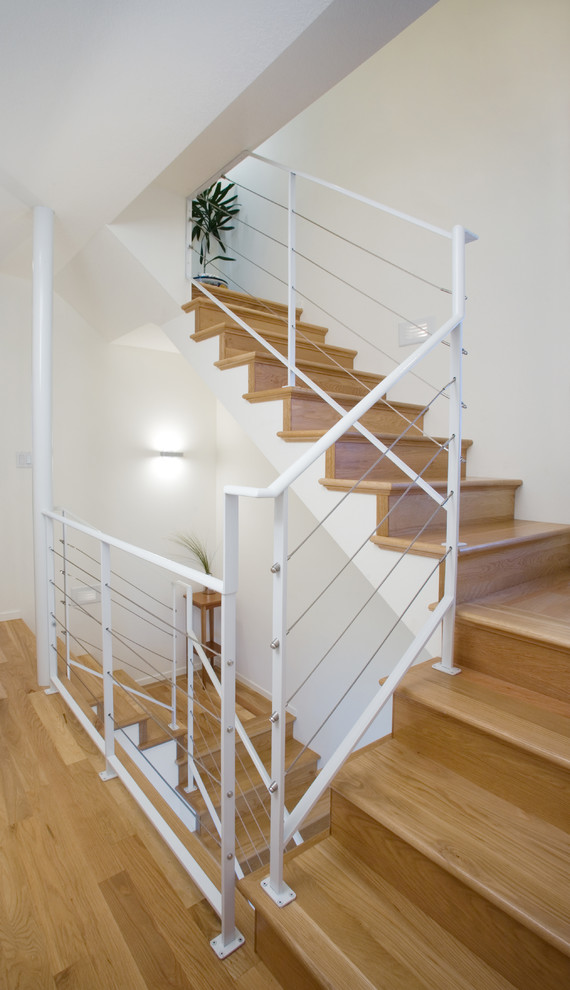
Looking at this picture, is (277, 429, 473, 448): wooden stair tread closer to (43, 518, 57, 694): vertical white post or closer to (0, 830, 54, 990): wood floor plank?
(43, 518, 57, 694): vertical white post

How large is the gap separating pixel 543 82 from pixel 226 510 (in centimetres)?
247

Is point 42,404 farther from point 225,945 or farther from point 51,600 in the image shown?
point 225,945

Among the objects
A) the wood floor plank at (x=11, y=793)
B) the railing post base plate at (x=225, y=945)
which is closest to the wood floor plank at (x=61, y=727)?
the wood floor plank at (x=11, y=793)

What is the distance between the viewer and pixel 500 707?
4.01 feet

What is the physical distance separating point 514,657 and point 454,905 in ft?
1.93

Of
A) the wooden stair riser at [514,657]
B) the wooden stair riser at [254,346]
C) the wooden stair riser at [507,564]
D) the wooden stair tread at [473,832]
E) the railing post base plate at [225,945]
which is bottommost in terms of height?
the railing post base plate at [225,945]

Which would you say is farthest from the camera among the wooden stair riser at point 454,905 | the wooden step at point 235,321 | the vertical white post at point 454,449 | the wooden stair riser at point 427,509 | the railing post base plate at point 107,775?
the wooden step at point 235,321

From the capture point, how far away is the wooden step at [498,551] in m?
1.50

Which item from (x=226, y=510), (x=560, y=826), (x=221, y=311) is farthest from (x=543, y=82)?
(x=560, y=826)

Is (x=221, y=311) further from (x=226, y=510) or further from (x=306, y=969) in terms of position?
(x=306, y=969)

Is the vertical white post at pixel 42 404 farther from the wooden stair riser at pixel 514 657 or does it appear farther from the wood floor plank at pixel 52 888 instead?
the wooden stair riser at pixel 514 657

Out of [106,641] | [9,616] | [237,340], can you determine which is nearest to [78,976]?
[106,641]

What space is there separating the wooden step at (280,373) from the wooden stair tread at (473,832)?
58.6 inches

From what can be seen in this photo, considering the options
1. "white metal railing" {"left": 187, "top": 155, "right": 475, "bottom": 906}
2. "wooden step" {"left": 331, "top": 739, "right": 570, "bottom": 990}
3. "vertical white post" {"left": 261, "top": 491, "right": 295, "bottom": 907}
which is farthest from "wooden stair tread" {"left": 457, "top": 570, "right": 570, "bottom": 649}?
"vertical white post" {"left": 261, "top": 491, "right": 295, "bottom": 907}
